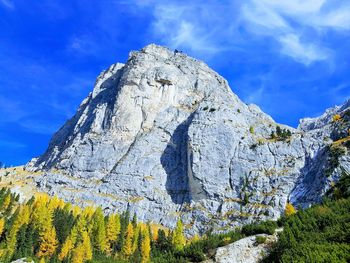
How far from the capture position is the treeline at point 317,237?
84.9 feet

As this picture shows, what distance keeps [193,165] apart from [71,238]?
226 feet

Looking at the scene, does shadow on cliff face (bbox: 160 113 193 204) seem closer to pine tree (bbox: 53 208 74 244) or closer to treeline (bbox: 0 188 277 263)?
treeline (bbox: 0 188 277 263)

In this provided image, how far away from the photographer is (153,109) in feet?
646

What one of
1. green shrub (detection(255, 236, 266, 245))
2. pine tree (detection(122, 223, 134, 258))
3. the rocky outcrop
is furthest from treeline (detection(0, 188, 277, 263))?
A: green shrub (detection(255, 236, 266, 245))

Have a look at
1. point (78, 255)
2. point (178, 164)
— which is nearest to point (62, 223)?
point (78, 255)

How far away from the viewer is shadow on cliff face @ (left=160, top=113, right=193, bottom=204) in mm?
161500

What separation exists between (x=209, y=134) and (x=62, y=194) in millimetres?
67764

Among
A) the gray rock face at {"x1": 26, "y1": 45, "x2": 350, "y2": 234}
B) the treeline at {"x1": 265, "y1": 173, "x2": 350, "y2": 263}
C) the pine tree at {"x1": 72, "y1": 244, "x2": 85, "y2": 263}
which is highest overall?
the gray rock face at {"x1": 26, "y1": 45, "x2": 350, "y2": 234}

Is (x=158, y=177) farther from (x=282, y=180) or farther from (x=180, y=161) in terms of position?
(x=282, y=180)

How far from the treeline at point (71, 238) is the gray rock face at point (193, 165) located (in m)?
30.3

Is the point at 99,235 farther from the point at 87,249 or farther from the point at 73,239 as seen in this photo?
the point at 87,249

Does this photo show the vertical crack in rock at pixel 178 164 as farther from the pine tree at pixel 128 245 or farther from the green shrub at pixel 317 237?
the green shrub at pixel 317 237

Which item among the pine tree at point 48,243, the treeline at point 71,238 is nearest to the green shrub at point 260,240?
the treeline at point 71,238

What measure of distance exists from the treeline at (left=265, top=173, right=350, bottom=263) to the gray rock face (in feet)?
298
